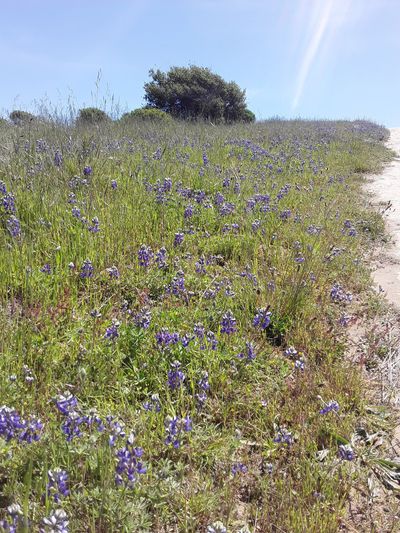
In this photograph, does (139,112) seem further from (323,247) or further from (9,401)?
(9,401)

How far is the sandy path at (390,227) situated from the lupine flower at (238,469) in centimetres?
242

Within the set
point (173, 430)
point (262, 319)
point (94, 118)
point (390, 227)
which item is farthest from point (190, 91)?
point (173, 430)

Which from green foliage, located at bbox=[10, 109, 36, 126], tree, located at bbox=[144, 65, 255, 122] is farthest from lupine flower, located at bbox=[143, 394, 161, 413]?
tree, located at bbox=[144, 65, 255, 122]

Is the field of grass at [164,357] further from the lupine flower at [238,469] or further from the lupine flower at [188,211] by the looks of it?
the lupine flower at [188,211]

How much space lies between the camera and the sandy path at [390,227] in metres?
4.39

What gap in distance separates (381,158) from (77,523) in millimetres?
14967

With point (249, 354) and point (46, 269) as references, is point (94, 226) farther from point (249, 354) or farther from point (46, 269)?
point (249, 354)

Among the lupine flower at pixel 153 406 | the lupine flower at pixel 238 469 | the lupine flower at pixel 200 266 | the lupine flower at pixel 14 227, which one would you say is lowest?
the lupine flower at pixel 238 469

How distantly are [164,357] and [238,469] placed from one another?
81 cm

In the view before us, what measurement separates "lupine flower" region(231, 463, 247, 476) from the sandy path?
7.95ft

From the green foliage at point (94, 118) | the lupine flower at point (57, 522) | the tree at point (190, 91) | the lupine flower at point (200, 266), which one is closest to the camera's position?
the lupine flower at point (57, 522)

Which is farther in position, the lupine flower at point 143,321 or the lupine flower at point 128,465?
the lupine flower at point 143,321

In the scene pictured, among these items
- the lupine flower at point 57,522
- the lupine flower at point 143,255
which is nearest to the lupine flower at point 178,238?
the lupine flower at point 143,255

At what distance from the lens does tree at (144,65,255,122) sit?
22359 millimetres
